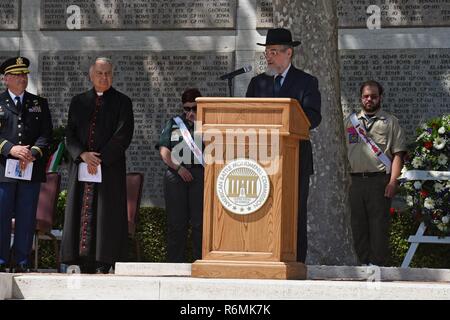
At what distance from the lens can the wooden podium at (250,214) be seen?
8844 millimetres

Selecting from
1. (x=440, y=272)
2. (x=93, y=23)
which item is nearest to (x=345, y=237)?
(x=440, y=272)

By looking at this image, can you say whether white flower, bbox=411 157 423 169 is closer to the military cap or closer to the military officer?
the military officer

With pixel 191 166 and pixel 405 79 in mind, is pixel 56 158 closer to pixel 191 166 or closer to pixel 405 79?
pixel 191 166

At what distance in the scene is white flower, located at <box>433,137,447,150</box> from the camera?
12980mm

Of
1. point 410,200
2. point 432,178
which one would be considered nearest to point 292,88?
point 432,178

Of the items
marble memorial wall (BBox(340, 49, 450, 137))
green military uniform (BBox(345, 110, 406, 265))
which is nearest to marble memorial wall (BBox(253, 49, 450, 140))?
marble memorial wall (BBox(340, 49, 450, 137))

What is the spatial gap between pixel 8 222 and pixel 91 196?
888 millimetres

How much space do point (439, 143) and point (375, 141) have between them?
0.70m

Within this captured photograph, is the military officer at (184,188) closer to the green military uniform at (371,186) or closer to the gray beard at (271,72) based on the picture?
the green military uniform at (371,186)

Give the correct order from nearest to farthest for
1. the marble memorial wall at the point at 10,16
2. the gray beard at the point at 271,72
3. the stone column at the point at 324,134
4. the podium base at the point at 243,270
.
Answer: the podium base at the point at 243,270 < the gray beard at the point at 271,72 < the stone column at the point at 324,134 < the marble memorial wall at the point at 10,16

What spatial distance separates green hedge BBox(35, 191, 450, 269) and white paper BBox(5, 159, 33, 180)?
2.75 meters

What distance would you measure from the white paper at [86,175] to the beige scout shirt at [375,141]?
308 centimetres

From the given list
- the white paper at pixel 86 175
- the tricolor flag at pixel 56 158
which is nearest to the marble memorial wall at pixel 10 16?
the tricolor flag at pixel 56 158

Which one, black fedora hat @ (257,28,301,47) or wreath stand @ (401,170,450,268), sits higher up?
black fedora hat @ (257,28,301,47)
